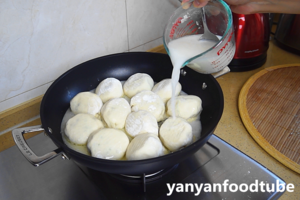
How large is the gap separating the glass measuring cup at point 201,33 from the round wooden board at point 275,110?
1.07 feet

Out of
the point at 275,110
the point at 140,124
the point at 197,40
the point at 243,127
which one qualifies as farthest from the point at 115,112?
the point at 275,110

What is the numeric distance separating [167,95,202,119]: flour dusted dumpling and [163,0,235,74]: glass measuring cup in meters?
0.14

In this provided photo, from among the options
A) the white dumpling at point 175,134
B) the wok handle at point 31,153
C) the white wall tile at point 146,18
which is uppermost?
the white wall tile at point 146,18

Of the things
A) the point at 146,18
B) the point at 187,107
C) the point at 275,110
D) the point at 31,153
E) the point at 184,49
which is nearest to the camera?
the point at 31,153

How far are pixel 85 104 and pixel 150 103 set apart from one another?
0.23m

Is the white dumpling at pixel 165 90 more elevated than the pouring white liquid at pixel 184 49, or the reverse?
the pouring white liquid at pixel 184 49

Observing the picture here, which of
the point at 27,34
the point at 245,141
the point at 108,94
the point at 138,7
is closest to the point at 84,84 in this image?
the point at 108,94

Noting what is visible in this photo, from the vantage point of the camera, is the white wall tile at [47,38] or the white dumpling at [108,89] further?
the white dumpling at [108,89]

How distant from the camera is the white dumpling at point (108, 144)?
717mm

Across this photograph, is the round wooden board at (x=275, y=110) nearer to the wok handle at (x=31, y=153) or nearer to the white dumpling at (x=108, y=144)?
the white dumpling at (x=108, y=144)

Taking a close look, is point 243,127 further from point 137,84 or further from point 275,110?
point 137,84

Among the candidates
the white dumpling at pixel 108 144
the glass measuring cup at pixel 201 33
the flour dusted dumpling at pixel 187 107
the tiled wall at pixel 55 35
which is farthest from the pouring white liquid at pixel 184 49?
the tiled wall at pixel 55 35

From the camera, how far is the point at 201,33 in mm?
811

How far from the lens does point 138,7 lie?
1.07 metres
